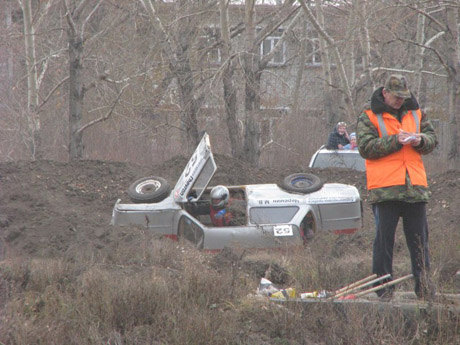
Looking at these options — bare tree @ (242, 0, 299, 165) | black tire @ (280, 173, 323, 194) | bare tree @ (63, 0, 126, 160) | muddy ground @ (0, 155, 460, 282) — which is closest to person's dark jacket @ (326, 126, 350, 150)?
muddy ground @ (0, 155, 460, 282)

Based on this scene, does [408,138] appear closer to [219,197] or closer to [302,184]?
[219,197]

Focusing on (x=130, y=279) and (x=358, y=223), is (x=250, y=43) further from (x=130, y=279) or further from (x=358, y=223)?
(x=130, y=279)

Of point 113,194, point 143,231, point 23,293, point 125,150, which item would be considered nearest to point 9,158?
point 125,150

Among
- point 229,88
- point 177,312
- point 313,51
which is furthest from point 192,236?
point 313,51

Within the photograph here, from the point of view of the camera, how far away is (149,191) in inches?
412

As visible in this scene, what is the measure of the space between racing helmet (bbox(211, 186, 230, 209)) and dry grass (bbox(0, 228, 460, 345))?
2389 mm

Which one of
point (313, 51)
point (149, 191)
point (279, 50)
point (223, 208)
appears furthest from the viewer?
point (279, 50)

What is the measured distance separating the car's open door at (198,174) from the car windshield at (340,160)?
6.46 meters

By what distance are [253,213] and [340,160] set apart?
658 centimetres

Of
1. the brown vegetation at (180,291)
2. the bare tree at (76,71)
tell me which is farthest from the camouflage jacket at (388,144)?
the bare tree at (76,71)

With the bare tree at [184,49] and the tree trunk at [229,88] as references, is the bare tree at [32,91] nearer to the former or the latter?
the bare tree at [184,49]

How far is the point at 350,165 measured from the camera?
15586 mm

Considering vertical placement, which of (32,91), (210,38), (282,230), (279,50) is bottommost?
(282,230)

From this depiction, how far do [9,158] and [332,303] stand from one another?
62.1ft
